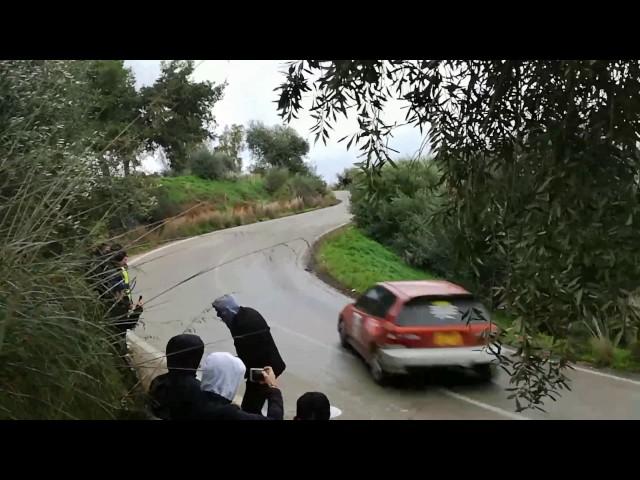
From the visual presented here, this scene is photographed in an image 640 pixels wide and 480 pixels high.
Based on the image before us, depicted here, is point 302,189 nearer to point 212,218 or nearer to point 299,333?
point 299,333

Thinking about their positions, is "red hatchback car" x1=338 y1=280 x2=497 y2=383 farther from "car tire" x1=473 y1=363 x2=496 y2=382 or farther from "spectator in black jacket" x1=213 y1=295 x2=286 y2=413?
"spectator in black jacket" x1=213 y1=295 x2=286 y2=413

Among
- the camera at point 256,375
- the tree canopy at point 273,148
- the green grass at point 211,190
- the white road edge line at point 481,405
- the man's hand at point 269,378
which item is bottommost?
the white road edge line at point 481,405

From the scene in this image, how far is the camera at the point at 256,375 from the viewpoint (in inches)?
115

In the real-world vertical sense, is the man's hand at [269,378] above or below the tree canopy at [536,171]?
below

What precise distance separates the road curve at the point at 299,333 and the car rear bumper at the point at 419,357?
210mm

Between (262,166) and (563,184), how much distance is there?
497 centimetres

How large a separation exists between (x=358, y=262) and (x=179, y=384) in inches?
217

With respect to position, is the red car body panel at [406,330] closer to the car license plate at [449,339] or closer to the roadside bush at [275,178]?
the car license plate at [449,339]

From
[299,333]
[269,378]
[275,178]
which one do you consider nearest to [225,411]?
[269,378]

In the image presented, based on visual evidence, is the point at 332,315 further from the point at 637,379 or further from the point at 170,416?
the point at 170,416

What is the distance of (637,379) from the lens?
5.77m

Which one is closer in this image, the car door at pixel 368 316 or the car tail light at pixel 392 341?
the car tail light at pixel 392 341

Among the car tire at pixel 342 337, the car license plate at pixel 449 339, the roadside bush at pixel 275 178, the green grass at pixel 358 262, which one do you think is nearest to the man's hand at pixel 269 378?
the car license plate at pixel 449 339
